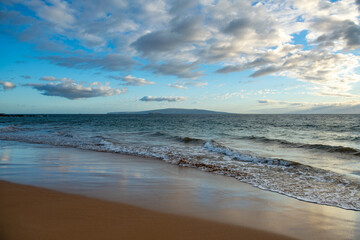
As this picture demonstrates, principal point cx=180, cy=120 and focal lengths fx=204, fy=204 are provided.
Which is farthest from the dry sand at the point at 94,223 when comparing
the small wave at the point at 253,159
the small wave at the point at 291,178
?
the small wave at the point at 253,159

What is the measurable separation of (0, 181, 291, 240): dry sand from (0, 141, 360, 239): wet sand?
25cm

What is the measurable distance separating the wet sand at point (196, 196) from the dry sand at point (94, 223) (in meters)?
0.25

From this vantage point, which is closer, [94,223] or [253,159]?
[94,223]

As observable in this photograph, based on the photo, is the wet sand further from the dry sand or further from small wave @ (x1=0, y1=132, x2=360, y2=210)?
small wave @ (x1=0, y1=132, x2=360, y2=210)

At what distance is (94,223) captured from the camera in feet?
11.1

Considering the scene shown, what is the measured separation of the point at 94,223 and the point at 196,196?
2460mm

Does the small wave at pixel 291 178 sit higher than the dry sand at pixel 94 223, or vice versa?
the dry sand at pixel 94 223

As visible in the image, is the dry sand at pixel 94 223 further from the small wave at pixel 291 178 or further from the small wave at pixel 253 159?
the small wave at pixel 253 159

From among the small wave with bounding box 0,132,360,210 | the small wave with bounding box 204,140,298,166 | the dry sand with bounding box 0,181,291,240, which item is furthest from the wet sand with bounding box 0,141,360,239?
the small wave with bounding box 204,140,298,166

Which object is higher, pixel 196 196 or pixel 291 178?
pixel 196 196

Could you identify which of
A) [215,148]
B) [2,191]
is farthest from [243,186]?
[215,148]

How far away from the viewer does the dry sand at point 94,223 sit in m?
3.05

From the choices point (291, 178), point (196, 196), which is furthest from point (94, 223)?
point (291, 178)

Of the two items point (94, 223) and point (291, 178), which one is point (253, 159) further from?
point (94, 223)
